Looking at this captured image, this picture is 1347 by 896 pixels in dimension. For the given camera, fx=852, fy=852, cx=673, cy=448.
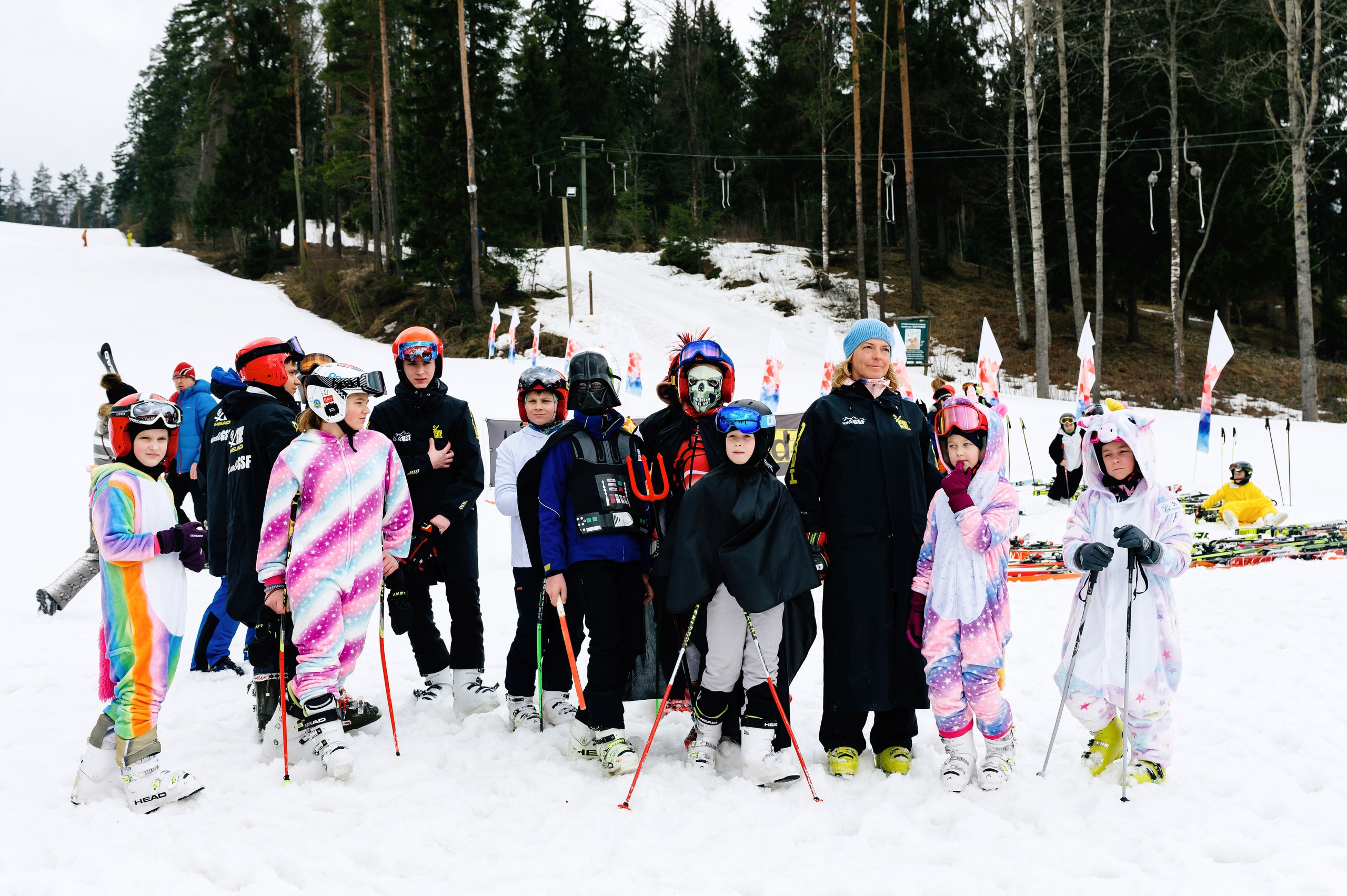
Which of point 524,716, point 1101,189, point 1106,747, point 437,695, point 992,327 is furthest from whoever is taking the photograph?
point 992,327

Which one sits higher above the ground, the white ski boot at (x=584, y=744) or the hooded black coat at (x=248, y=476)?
the hooded black coat at (x=248, y=476)

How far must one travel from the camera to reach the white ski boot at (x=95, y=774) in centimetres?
359

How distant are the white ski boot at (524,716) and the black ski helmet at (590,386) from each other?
1.62 metres

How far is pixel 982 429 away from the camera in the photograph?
379cm

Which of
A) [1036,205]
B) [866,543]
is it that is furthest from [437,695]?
[1036,205]

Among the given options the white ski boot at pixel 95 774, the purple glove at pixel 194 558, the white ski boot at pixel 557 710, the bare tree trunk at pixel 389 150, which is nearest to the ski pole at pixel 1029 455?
the white ski boot at pixel 557 710

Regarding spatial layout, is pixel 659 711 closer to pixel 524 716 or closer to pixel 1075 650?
pixel 524 716

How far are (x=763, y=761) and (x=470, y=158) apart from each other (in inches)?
933

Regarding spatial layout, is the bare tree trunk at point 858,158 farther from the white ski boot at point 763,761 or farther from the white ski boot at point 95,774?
the white ski boot at point 95,774

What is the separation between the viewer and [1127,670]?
3648mm

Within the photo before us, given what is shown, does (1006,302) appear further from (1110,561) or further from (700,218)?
(1110,561)

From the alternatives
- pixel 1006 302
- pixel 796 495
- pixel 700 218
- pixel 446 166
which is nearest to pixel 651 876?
pixel 796 495

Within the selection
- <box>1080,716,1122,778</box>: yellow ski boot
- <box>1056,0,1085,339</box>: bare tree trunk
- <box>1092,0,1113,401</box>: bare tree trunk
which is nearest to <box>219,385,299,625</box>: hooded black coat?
<box>1080,716,1122,778</box>: yellow ski boot

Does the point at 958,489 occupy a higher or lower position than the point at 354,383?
lower
